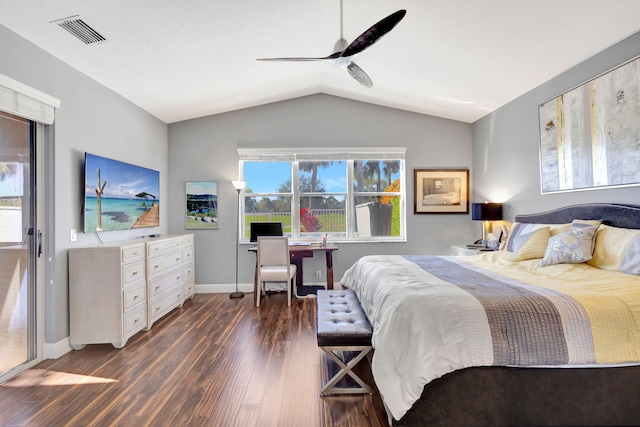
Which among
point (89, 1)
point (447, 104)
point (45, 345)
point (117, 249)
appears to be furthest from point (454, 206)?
point (45, 345)

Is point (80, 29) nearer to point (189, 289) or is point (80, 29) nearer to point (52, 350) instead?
point (52, 350)

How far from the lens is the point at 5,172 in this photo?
2.41 metres

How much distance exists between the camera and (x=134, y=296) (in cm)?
311

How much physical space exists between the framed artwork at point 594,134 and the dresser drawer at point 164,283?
4.55 m

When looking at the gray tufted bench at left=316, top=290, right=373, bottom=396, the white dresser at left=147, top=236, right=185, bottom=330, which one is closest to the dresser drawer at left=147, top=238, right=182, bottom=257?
the white dresser at left=147, top=236, right=185, bottom=330

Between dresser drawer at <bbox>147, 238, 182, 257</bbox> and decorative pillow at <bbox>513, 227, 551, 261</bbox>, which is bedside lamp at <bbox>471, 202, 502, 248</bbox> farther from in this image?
dresser drawer at <bbox>147, 238, 182, 257</bbox>

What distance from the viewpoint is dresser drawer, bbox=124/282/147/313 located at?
9.77 ft

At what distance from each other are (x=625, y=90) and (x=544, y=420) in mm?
2635

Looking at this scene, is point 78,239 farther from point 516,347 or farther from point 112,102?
point 516,347

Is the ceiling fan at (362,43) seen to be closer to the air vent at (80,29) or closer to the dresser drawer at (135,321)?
the air vent at (80,29)

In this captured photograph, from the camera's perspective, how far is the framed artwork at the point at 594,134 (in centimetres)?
247

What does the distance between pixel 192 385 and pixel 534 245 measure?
3.12 meters

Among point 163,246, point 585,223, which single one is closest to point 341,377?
point 585,223

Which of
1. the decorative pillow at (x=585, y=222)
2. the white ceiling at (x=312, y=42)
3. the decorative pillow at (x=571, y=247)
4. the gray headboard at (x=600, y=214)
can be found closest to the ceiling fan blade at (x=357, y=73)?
the white ceiling at (x=312, y=42)
